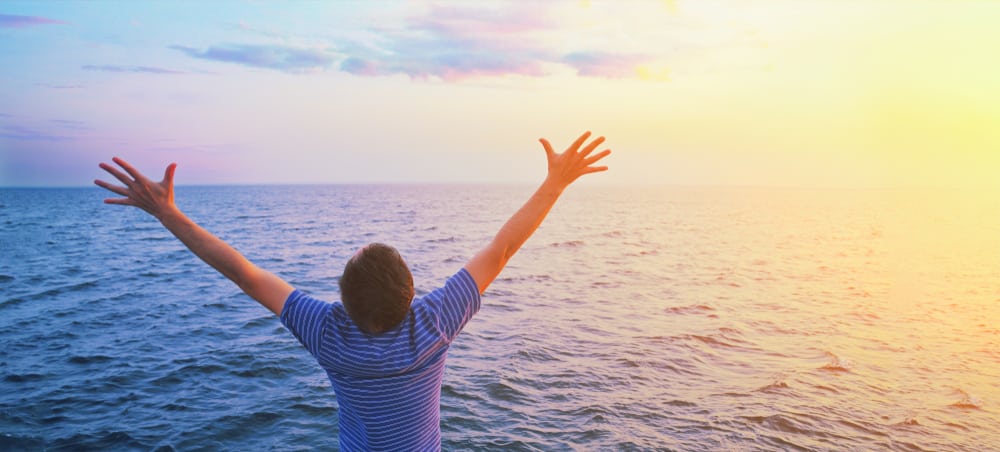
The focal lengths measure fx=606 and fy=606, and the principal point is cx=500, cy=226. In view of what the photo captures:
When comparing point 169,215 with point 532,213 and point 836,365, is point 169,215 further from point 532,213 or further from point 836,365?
point 836,365

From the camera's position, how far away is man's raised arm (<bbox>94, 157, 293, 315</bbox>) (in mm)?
2445

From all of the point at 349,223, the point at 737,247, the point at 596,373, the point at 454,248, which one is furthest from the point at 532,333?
the point at 349,223

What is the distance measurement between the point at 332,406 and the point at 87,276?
66.2 feet

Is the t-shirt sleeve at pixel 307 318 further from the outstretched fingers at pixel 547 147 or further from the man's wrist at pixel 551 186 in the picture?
the outstretched fingers at pixel 547 147

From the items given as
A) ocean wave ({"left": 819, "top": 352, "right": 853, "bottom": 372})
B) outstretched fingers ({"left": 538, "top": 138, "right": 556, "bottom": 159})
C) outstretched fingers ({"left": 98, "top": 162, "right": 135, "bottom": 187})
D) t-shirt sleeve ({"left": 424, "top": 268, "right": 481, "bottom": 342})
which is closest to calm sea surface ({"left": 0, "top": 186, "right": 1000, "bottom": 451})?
ocean wave ({"left": 819, "top": 352, "right": 853, "bottom": 372})

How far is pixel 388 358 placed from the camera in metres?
2.29

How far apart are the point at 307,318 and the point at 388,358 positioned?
0.38 meters

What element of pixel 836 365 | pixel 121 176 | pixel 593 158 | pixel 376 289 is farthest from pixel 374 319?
pixel 836 365

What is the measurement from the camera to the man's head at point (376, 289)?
7.29ft

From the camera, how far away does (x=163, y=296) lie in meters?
20.4

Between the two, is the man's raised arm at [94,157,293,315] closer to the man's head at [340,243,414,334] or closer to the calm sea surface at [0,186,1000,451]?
the man's head at [340,243,414,334]

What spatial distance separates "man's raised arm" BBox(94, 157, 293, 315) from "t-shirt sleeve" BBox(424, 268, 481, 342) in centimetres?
61

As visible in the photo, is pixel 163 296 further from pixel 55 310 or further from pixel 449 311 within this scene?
pixel 449 311

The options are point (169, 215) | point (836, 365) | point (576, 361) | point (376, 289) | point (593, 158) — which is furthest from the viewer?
point (576, 361)
